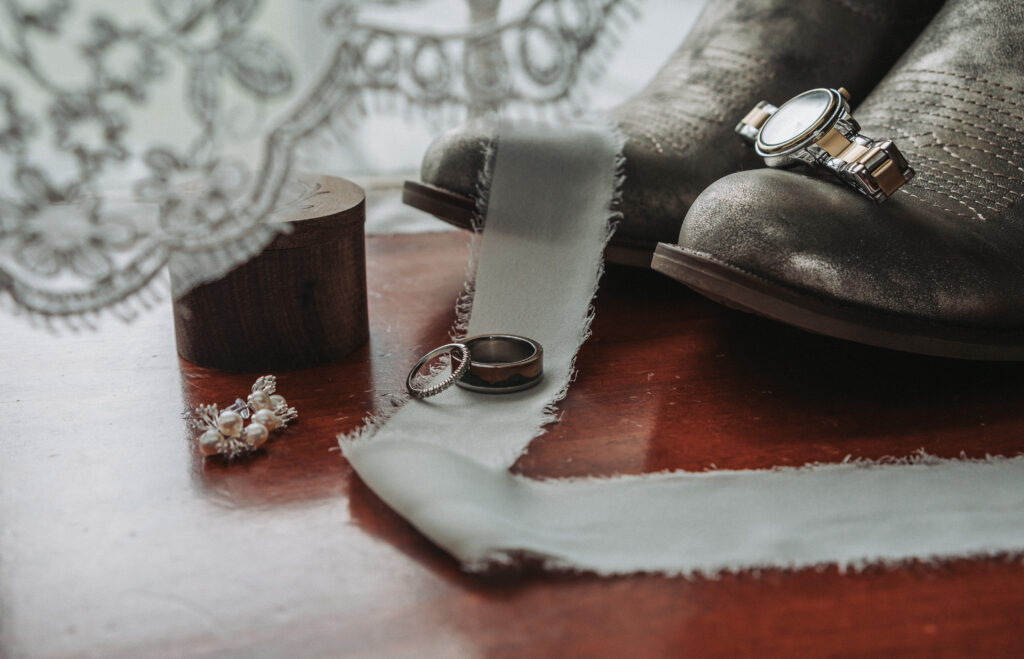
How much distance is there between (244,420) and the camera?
479mm

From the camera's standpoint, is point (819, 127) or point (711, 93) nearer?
point (819, 127)

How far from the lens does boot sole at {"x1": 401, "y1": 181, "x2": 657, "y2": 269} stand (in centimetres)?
62

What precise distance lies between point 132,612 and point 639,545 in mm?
204

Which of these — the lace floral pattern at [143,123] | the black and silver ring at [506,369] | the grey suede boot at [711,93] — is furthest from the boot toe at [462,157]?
the lace floral pattern at [143,123]

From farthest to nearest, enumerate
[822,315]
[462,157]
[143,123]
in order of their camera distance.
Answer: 1. [462,157]
2. [822,315]
3. [143,123]

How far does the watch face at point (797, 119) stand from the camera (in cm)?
52

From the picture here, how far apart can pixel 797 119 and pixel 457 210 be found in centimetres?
23

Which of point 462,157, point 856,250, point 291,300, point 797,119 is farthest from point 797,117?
point 291,300

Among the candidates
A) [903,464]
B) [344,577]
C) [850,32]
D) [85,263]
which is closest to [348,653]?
[344,577]

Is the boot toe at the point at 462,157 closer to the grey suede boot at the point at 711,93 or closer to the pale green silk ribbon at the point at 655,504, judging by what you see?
the grey suede boot at the point at 711,93

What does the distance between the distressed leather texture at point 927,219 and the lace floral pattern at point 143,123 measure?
0.73ft

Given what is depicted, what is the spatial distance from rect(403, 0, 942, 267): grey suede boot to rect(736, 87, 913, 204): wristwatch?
0.09 metres

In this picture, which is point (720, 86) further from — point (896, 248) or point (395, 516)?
point (395, 516)

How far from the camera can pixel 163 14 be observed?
32 cm
